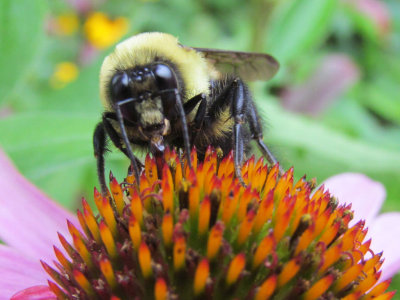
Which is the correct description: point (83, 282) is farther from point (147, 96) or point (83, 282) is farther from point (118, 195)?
point (147, 96)

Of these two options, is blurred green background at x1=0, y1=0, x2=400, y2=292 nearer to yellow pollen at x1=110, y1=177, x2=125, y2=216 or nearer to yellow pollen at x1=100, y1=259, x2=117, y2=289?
yellow pollen at x1=110, y1=177, x2=125, y2=216

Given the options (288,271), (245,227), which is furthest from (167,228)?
(288,271)

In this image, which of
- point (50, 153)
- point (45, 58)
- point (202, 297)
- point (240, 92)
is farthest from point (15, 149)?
point (45, 58)

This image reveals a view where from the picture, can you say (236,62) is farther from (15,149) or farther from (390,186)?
(390,186)

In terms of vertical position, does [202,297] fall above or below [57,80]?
below

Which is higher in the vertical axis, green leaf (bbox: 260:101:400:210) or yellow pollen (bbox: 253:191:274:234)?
green leaf (bbox: 260:101:400:210)

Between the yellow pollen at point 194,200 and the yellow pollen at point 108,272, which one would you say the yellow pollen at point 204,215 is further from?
the yellow pollen at point 108,272

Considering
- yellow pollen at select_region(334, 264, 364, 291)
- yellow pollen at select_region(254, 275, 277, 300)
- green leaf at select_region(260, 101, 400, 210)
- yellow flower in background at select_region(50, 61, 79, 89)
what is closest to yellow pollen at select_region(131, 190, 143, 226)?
yellow pollen at select_region(254, 275, 277, 300)
